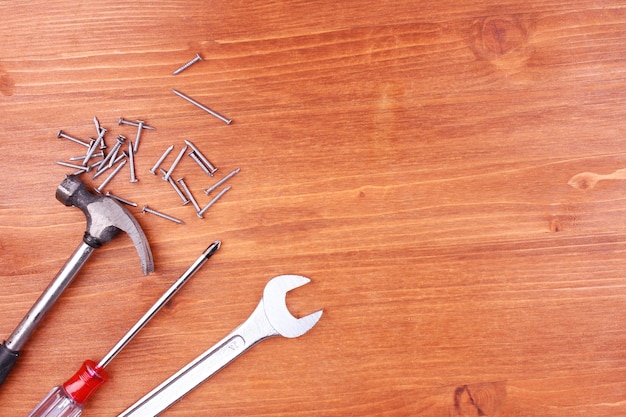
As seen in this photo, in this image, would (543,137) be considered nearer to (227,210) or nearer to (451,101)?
(451,101)

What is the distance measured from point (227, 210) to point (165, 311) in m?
0.27

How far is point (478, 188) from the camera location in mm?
1275

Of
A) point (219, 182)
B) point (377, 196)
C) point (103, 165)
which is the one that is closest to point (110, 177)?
point (103, 165)

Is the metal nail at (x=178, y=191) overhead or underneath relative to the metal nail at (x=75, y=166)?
underneath

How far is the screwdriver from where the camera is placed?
123cm

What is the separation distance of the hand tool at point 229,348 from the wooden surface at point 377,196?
33mm

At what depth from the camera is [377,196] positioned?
127 cm

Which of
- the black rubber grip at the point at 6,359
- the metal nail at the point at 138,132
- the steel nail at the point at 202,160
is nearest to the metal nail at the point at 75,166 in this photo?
the metal nail at the point at 138,132

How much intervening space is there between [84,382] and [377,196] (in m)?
0.75

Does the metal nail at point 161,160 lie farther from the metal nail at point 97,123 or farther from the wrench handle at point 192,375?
the wrench handle at point 192,375

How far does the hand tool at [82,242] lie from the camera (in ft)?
3.96

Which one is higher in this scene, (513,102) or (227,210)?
(513,102)

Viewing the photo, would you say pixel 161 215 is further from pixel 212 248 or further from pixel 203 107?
pixel 203 107

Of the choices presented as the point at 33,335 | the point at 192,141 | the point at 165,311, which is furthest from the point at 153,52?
the point at 33,335
